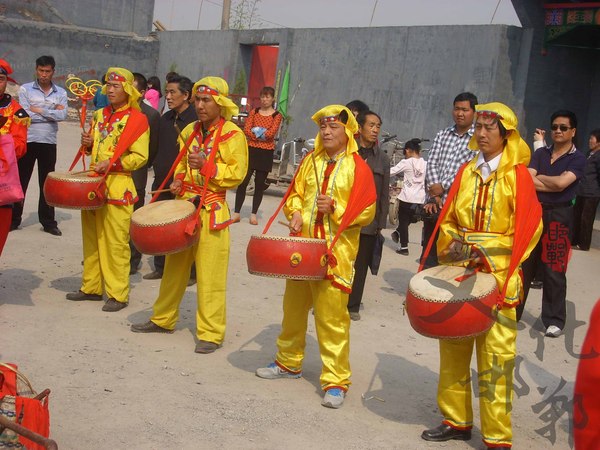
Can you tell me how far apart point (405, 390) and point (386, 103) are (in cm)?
1198

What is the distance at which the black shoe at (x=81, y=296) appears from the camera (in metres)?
7.45

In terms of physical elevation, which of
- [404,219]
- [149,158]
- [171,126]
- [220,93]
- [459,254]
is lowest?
[404,219]

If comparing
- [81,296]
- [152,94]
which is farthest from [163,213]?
[152,94]

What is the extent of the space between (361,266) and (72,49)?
2174 cm

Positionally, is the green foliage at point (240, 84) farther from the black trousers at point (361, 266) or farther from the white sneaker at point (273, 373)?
the white sneaker at point (273, 373)

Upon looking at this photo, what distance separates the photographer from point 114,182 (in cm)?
719

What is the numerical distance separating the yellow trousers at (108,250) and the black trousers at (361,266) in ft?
6.38

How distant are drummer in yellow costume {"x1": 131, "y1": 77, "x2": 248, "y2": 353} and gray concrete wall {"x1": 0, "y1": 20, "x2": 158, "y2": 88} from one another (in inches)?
836

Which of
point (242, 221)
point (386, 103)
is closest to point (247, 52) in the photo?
point (386, 103)

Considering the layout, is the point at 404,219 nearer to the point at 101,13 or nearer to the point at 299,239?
the point at 299,239

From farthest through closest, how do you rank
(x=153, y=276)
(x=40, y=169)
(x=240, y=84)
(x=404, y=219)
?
1. (x=240, y=84)
2. (x=404, y=219)
3. (x=40, y=169)
4. (x=153, y=276)

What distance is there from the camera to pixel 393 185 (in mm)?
13695

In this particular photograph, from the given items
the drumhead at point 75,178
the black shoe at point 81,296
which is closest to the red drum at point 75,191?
the drumhead at point 75,178

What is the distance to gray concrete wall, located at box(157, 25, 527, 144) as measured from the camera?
48.7 ft
